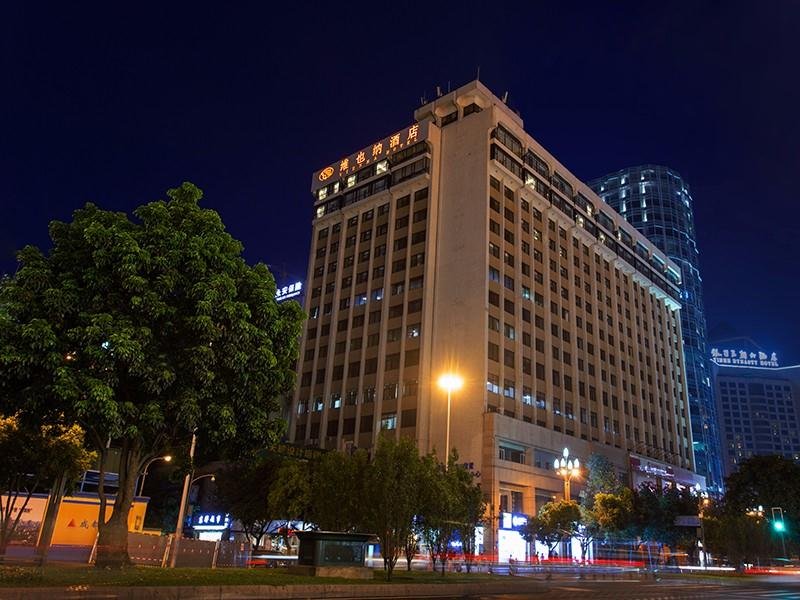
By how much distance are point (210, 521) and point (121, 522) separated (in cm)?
4212

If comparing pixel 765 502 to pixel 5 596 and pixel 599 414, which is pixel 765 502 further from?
pixel 5 596

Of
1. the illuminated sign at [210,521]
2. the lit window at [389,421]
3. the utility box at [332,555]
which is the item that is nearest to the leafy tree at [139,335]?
the utility box at [332,555]

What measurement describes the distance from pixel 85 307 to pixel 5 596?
31.1 feet

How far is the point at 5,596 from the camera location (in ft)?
43.3

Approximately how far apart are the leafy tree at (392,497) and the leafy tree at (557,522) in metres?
27.1

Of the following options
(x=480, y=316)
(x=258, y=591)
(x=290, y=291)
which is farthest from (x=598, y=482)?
(x=290, y=291)

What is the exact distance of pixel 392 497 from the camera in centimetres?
2445

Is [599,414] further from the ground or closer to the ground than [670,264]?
closer to the ground

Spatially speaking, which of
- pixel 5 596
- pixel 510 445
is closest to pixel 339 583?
pixel 5 596

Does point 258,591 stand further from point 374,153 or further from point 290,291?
point 290,291

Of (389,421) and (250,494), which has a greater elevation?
(389,421)

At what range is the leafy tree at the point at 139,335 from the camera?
19.1 meters

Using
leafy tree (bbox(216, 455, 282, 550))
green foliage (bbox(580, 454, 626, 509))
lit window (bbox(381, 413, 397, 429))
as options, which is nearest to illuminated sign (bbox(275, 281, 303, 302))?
lit window (bbox(381, 413, 397, 429))

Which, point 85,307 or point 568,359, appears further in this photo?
point 568,359
